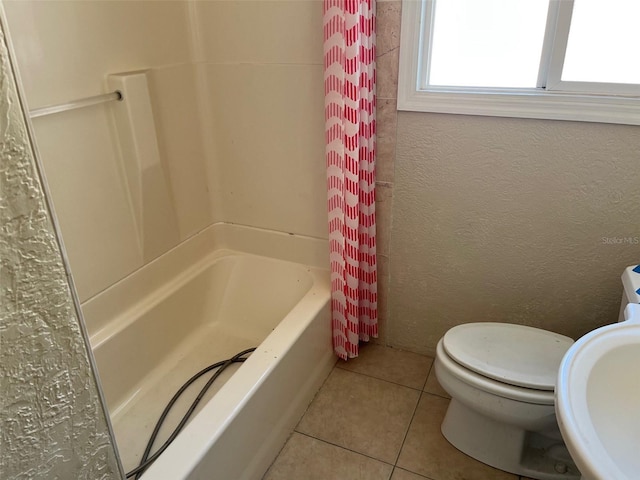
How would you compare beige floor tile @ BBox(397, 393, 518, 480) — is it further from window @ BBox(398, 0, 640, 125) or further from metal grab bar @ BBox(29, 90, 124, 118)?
metal grab bar @ BBox(29, 90, 124, 118)

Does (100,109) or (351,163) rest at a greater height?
(100,109)

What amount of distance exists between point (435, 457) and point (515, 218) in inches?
34.0

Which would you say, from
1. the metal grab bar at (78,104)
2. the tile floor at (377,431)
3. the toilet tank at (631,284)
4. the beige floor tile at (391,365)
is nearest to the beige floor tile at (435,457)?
the tile floor at (377,431)

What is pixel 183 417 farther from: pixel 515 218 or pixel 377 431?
pixel 515 218

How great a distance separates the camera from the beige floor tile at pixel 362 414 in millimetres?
1679

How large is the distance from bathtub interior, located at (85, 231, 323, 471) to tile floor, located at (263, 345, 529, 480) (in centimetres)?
37

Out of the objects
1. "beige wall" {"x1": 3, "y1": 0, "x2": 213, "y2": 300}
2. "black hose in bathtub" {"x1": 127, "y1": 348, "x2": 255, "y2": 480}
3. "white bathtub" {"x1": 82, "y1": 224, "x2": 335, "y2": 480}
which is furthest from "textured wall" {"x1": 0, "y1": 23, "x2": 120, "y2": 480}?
"beige wall" {"x1": 3, "y1": 0, "x2": 213, "y2": 300}

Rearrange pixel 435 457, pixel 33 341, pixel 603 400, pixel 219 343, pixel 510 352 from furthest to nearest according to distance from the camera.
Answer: pixel 219 343 < pixel 435 457 < pixel 510 352 < pixel 603 400 < pixel 33 341

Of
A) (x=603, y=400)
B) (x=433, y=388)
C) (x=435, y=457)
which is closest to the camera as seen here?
(x=603, y=400)

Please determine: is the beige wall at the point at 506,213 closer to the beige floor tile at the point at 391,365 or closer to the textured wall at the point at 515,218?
the textured wall at the point at 515,218

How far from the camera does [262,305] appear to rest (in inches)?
83.0

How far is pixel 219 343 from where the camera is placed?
201cm

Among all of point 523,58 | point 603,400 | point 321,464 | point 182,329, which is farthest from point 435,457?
point 523,58

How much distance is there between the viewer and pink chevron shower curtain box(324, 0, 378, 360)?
1.53 m
